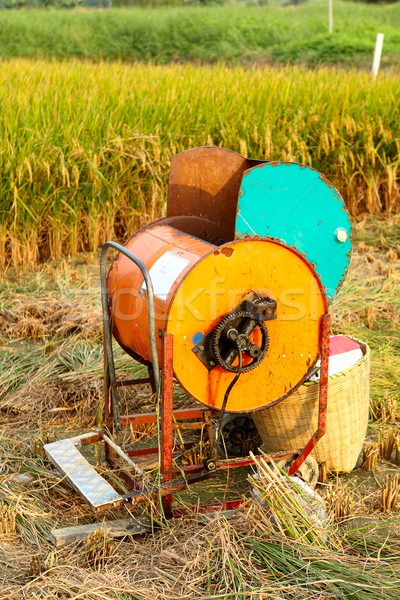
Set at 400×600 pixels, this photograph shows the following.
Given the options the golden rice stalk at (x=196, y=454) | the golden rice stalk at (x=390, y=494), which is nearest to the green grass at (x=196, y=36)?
the golden rice stalk at (x=196, y=454)

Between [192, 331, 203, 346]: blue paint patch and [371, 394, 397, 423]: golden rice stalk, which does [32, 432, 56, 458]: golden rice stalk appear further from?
[371, 394, 397, 423]: golden rice stalk

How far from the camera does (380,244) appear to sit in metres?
6.84

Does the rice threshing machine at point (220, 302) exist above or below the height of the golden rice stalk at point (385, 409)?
above

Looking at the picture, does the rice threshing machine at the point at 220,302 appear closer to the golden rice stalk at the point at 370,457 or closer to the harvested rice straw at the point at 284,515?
the harvested rice straw at the point at 284,515

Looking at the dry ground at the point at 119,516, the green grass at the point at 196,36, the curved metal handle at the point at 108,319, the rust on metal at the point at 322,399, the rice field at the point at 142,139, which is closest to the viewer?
the dry ground at the point at 119,516

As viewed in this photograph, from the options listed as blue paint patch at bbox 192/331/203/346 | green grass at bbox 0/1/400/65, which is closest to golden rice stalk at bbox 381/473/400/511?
blue paint patch at bbox 192/331/203/346

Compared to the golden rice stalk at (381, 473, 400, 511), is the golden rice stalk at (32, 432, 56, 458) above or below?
below

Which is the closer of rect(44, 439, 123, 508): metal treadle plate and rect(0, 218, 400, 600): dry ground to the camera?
rect(0, 218, 400, 600): dry ground

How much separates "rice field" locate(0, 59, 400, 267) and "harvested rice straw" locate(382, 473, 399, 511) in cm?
356

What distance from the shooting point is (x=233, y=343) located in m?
2.69

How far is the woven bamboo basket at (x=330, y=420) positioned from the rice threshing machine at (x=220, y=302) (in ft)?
0.37

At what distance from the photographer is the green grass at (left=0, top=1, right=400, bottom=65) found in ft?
79.2

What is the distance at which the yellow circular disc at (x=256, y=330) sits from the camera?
2645mm

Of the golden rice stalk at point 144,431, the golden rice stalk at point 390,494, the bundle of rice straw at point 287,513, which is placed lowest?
the golden rice stalk at point 144,431
